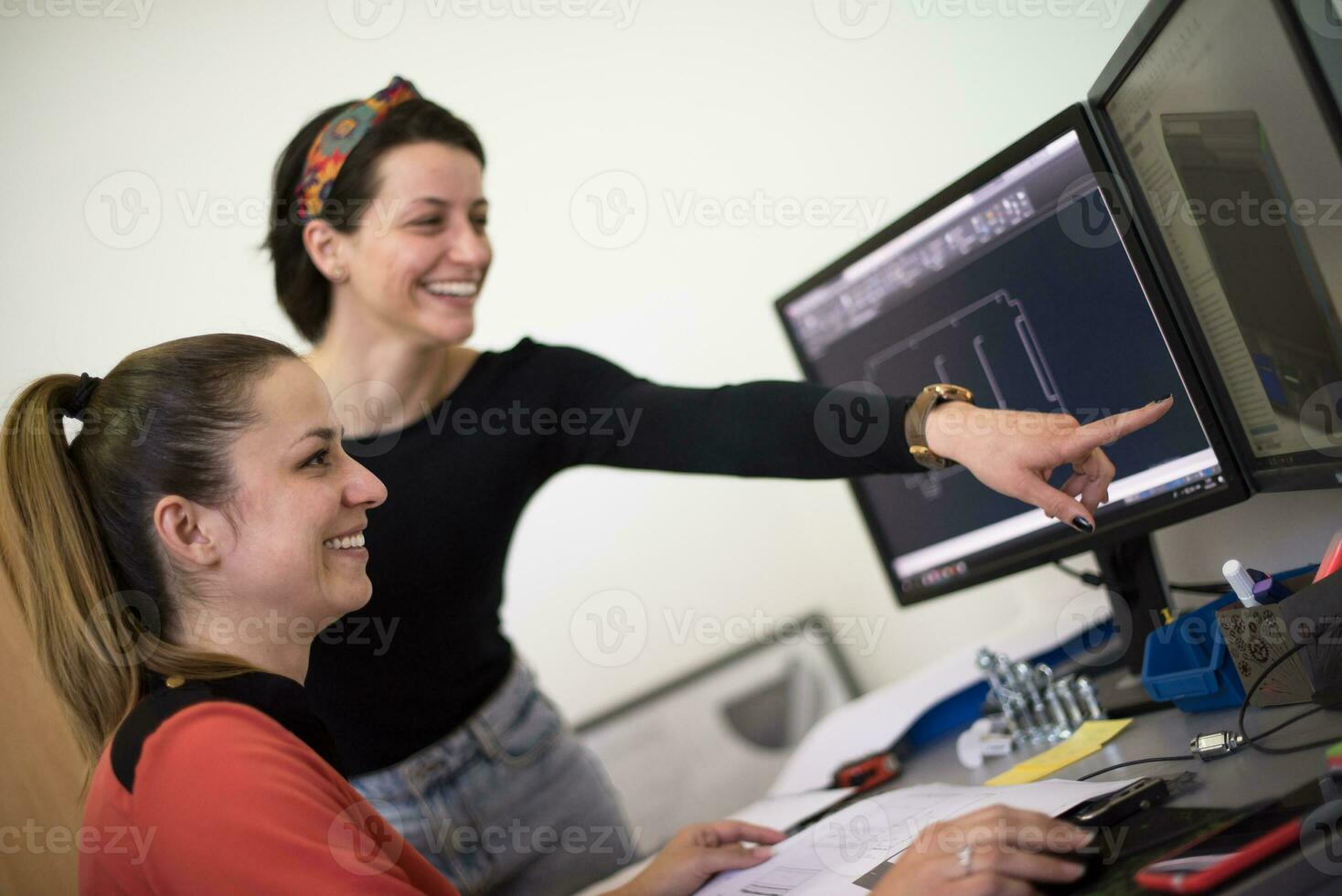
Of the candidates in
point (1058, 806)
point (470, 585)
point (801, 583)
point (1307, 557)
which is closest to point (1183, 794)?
point (1058, 806)

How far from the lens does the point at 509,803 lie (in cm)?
143

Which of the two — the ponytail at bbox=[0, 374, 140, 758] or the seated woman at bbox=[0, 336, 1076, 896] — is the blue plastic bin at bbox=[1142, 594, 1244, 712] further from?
the ponytail at bbox=[0, 374, 140, 758]

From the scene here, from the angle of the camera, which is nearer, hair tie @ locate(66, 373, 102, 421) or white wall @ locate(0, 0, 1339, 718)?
hair tie @ locate(66, 373, 102, 421)

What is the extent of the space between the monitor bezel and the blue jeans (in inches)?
22.5

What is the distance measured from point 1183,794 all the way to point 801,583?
65.4 inches

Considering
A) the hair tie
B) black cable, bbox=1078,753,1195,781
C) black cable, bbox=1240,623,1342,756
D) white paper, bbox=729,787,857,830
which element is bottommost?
white paper, bbox=729,787,857,830

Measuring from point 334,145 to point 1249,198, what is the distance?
3.73ft

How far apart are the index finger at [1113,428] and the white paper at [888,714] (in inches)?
21.7

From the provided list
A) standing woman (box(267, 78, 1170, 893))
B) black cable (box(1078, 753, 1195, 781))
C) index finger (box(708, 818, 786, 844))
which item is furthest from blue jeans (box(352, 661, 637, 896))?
black cable (box(1078, 753, 1195, 781))

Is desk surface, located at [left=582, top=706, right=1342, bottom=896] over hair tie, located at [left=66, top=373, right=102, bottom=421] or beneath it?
beneath

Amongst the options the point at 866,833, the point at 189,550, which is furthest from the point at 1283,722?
the point at 189,550

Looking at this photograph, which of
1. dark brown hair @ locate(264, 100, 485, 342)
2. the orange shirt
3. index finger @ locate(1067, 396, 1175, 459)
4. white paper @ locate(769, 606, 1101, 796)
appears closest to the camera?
the orange shirt

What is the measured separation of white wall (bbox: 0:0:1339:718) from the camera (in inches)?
82.0

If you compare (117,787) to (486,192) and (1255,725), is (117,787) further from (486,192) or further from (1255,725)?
(486,192)
